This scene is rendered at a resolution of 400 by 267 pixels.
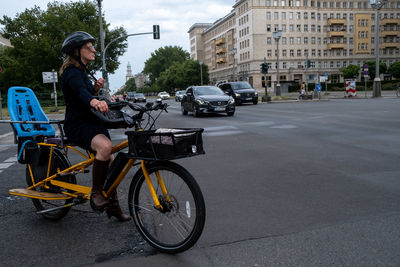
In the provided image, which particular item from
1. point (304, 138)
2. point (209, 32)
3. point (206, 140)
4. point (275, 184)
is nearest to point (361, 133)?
point (304, 138)

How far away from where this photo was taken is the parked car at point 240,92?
28828 millimetres

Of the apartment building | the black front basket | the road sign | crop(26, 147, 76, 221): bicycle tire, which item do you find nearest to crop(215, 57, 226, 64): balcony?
the apartment building

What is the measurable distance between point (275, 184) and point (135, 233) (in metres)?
2.27

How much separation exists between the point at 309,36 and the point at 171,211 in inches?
3817

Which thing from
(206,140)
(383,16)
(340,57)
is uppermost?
(383,16)

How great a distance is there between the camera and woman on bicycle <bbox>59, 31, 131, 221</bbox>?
3293mm

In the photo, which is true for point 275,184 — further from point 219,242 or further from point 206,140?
point 206,140

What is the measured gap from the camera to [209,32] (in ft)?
424

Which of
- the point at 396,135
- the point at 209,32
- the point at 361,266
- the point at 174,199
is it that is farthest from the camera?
the point at 209,32

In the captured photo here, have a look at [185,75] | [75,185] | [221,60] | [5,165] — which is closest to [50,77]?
[5,165]

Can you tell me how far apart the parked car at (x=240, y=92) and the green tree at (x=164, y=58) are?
103457mm

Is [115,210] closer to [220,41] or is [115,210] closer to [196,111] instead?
[196,111]

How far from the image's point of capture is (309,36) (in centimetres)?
9325

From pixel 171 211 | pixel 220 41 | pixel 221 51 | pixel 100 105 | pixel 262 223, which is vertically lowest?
pixel 262 223
